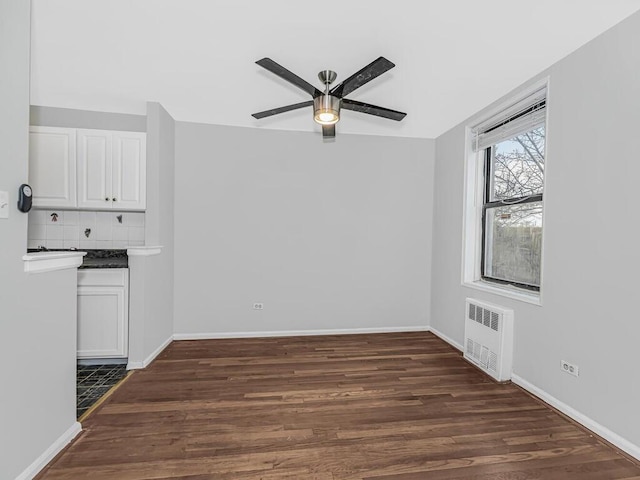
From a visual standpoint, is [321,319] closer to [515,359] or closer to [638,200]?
[515,359]

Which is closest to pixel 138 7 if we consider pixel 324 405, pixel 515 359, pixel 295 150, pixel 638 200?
pixel 295 150

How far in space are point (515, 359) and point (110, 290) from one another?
3827 millimetres

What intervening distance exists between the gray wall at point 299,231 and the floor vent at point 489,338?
1074mm

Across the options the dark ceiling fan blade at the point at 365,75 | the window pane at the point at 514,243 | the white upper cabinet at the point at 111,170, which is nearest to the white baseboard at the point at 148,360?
the white upper cabinet at the point at 111,170

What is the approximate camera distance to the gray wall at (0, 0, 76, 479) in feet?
4.68

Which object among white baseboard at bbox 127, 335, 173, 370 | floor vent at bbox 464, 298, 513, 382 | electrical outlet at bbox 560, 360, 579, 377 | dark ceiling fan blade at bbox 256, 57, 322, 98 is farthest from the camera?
white baseboard at bbox 127, 335, 173, 370

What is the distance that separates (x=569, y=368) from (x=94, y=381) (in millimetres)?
3854

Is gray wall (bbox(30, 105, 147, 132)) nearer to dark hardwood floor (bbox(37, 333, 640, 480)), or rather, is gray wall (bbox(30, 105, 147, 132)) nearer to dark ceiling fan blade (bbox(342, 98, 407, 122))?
dark ceiling fan blade (bbox(342, 98, 407, 122))

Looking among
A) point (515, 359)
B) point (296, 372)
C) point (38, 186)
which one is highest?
point (38, 186)

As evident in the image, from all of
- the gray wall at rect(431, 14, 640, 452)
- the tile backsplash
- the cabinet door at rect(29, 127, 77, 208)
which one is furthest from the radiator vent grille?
the cabinet door at rect(29, 127, 77, 208)

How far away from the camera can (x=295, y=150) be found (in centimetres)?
396

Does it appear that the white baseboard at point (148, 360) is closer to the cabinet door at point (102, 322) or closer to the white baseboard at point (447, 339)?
the cabinet door at point (102, 322)

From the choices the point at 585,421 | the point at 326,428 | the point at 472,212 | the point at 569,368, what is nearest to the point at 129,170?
the point at 326,428

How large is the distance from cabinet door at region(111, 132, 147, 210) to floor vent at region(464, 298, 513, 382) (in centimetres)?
368
